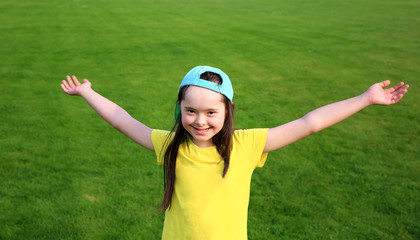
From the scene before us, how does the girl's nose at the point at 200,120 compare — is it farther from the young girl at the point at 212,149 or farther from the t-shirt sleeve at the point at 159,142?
the t-shirt sleeve at the point at 159,142

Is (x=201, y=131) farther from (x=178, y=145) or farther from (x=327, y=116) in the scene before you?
(x=327, y=116)

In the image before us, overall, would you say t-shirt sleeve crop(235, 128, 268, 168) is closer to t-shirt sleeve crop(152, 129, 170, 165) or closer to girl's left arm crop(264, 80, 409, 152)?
girl's left arm crop(264, 80, 409, 152)

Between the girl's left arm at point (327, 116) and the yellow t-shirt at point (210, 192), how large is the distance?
8 centimetres

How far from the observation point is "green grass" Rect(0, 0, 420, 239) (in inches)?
151

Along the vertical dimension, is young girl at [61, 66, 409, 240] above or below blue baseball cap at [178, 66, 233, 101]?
below

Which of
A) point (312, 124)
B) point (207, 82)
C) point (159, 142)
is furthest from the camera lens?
point (159, 142)

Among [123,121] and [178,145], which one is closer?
[178,145]

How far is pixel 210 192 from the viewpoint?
1.91 m

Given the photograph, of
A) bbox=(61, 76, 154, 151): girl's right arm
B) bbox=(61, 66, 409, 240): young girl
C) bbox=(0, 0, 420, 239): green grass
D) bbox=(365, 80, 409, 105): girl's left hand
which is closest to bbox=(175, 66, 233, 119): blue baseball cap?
bbox=(61, 66, 409, 240): young girl

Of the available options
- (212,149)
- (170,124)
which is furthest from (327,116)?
(170,124)

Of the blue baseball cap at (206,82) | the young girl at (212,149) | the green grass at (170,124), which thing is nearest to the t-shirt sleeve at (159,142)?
the young girl at (212,149)

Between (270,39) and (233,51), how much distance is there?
83.3 inches

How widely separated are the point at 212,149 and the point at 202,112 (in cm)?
23

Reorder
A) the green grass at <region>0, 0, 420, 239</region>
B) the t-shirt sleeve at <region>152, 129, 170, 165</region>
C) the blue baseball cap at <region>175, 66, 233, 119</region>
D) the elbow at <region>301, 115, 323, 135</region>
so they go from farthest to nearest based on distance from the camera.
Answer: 1. the green grass at <region>0, 0, 420, 239</region>
2. the t-shirt sleeve at <region>152, 129, 170, 165</region>
3. the elbow at <region>301, 115, 323, 135</region>
4. the blue baseball cap at <region>175, 66, 233, 119</region>
